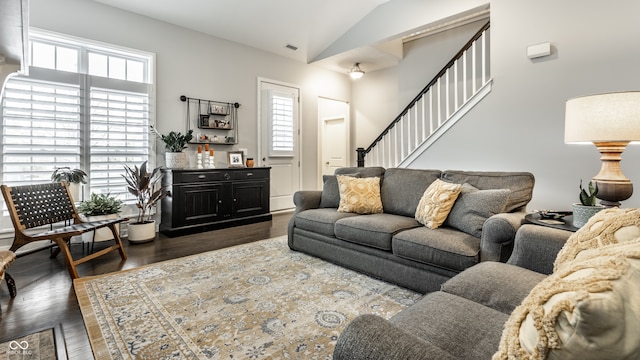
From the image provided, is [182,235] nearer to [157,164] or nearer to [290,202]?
[157,164]

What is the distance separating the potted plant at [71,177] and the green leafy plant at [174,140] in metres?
1.03

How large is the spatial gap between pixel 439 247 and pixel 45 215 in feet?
11.7

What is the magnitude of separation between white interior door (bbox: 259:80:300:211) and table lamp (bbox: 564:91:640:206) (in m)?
4.52

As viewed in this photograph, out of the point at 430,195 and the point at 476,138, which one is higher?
the point at 476,138

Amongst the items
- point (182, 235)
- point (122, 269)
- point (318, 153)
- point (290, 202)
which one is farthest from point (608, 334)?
point (318, 153)

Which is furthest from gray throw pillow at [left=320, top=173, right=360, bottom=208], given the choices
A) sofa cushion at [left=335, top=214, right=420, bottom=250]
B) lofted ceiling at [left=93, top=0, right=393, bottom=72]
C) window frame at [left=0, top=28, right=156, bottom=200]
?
lofted ceiling at [left=93, top=0, right=393, bottom=72]

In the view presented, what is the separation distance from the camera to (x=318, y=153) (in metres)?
6.73

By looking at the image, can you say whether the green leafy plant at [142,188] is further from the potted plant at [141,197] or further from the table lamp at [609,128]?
the table lamp at [609,128]

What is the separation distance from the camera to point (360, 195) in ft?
10.6

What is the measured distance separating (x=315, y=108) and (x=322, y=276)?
4456 mm

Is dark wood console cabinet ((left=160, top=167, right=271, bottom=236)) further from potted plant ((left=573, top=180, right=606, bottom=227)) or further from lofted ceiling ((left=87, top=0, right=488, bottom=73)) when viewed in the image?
potted plant ((left=573, top=180, right=606, bottom=227))

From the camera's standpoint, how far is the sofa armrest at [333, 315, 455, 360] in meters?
0.81

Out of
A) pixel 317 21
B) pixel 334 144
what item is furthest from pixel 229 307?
pixel 334 144

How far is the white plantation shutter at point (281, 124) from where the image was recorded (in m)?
5.84
